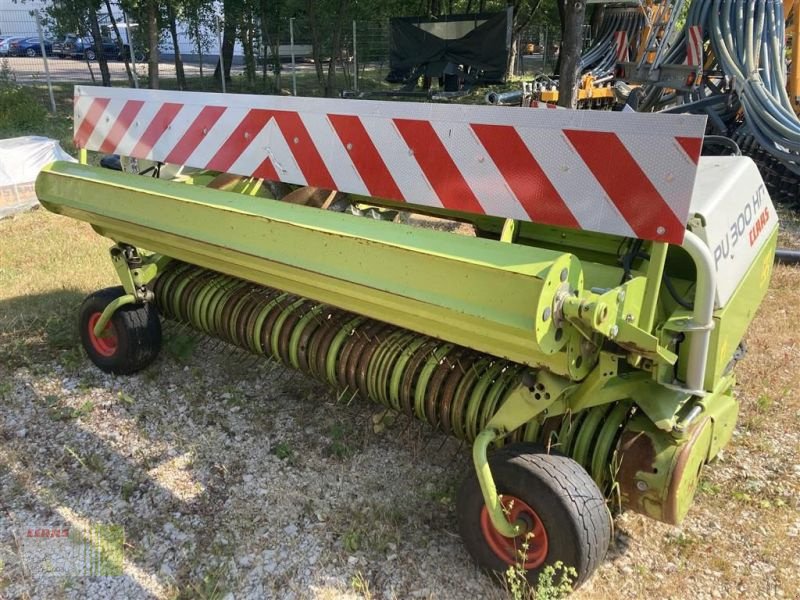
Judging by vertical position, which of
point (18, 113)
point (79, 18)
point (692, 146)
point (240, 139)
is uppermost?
point (692, 146)

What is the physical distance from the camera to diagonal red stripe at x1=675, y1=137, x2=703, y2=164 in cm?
187

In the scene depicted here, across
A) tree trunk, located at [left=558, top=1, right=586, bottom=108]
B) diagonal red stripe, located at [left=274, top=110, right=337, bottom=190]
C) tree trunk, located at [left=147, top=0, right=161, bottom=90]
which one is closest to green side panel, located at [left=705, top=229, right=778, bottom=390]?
diagonal red stripe, located at [left=274, top=110, right=337, bottom=190]

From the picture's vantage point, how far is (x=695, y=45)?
8.83 metres

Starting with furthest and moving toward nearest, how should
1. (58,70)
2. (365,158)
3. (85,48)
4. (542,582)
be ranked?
(58,70)
(85,48)
(365,158)
(542,582)

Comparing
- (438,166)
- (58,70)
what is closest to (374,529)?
(438,166)

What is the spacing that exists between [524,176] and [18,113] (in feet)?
39.8

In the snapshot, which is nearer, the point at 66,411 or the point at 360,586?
the point at 360,586

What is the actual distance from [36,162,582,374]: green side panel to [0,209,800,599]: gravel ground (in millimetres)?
935

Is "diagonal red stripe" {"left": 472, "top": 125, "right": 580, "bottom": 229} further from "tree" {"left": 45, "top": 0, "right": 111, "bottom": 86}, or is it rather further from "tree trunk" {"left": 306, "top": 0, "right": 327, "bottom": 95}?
"tree trunk" {"left": 306, "top": 0, "right": 327, "bottom": 95}

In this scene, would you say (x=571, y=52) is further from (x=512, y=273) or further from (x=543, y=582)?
(x=543, y=582)

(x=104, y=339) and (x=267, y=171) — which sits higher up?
(x=267, y=171)

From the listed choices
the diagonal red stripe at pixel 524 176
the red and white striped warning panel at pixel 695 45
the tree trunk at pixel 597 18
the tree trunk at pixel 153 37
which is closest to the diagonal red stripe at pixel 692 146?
the diagonal red stripe at pixel 524 176

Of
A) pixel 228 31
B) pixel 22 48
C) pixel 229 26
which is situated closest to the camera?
pixel 229 26

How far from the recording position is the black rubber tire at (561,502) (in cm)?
213
